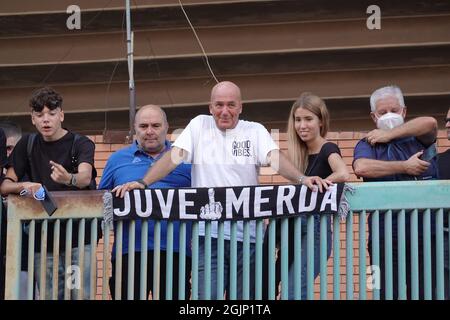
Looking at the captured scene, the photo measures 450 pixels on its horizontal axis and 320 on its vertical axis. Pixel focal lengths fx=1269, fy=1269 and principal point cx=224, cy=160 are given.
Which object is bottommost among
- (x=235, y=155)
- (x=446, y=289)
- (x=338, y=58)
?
(x=446, y=289)

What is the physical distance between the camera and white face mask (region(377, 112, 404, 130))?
27.1 feet

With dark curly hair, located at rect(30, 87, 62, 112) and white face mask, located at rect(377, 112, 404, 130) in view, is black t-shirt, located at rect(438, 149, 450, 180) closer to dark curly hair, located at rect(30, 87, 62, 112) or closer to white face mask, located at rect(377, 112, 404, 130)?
white face mask, located at rect(377, 112, 404, 130)

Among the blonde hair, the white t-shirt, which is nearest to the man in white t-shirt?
the white t-shirt

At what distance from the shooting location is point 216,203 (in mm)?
7844

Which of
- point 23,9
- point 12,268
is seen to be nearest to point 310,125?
point 12,268

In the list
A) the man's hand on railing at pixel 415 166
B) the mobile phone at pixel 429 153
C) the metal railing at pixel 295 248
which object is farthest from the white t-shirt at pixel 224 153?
the mobile phone at pixel 429 153

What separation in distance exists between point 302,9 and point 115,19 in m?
1.77

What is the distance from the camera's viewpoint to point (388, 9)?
1171 centimetres

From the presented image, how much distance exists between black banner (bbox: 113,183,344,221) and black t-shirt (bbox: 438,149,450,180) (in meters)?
0.96

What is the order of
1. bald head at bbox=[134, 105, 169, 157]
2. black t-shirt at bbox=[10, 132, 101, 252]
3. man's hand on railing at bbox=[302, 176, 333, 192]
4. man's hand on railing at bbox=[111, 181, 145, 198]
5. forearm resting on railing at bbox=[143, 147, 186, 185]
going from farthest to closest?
1. bald head at bbox=[134, 105, 169, 157]
2. black t-shirt at bbox=[10, 132, 101, 252]
3. forearm resting on railing at bbox=[143, 147, 186, 185]
4. man's hand on railing at bbox=[111, 181, 145, 198]
5. man's hand on railing at bbox=[302, 176, 333, 192]

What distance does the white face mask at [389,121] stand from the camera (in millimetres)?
8250

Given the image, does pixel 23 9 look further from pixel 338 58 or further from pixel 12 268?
pixel 12 268

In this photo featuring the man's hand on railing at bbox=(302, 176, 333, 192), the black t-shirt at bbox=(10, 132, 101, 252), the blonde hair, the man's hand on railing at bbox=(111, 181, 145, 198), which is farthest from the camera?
the black t-shirt at bbox=(10, 132, 101, 252)

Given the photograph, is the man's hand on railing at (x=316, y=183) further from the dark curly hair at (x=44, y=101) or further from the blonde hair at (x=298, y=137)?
the dark curly hair at (x=44, y=101)
